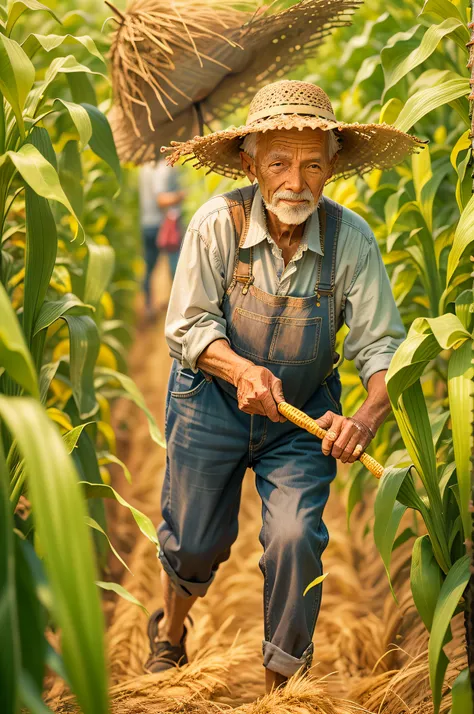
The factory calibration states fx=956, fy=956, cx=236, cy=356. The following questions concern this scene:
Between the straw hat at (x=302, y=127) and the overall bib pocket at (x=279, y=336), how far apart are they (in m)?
0.37

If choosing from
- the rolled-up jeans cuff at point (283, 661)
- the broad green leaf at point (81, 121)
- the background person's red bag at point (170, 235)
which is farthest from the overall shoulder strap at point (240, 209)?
the background person's red bag at point (170, 235)

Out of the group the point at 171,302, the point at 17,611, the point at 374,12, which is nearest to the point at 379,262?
the point at 171,302

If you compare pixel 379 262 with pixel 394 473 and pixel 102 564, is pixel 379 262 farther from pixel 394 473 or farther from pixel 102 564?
pixel 102 564

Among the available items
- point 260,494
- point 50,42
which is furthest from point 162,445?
point 50,42

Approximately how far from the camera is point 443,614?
5.71 feet

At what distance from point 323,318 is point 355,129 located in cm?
41

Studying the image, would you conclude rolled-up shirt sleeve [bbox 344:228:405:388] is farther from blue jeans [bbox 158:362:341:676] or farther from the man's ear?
the man's ear

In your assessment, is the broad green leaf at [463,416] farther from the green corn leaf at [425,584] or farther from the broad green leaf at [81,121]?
the broad green leaf at [81,121]

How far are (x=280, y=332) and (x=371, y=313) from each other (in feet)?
0.68

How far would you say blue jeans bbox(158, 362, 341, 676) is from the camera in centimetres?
205

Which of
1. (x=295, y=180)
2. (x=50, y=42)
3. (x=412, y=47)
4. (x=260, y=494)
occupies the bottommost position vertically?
(x=260, y=494)

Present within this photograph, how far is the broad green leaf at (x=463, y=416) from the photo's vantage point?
1714 millimetres

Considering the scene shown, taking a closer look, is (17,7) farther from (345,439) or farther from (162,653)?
(162,653)

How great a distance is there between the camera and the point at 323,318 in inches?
82.9
